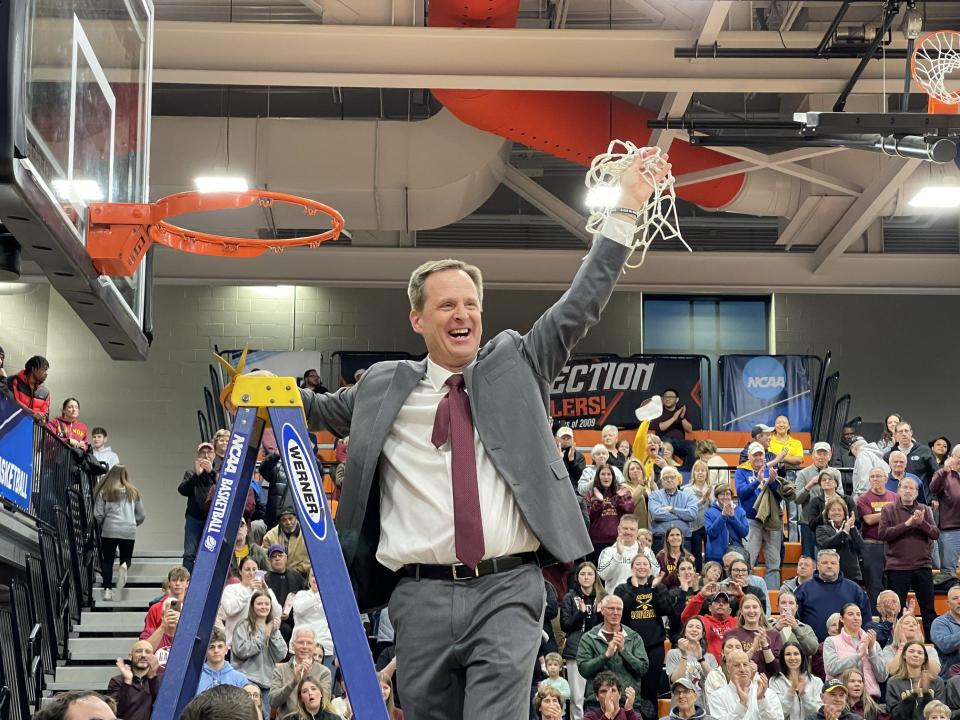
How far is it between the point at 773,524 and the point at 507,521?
1139cm

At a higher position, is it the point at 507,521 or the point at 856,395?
the point at 856,395

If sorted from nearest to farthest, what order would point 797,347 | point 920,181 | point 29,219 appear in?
1. point 29,219
2. point 920,181
3. point 797,347

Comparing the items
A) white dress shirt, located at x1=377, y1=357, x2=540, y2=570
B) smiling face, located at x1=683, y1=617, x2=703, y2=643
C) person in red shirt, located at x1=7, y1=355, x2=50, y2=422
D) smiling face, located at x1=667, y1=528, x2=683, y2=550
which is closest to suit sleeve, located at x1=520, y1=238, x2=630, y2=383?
white dress shirt, located at x1=377, y1=357, x2=540, y2=570

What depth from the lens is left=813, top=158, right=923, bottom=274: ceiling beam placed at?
16.2 metres

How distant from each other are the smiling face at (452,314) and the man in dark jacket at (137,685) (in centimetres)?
683

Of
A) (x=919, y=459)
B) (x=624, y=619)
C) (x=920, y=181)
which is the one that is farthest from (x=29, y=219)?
(x=920, y=181)

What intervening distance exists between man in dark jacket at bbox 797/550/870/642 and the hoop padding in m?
4.37

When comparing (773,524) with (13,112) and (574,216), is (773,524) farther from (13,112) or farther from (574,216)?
(13,112)

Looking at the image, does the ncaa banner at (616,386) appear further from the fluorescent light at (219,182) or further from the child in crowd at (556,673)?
the child in crowd at (556,673)

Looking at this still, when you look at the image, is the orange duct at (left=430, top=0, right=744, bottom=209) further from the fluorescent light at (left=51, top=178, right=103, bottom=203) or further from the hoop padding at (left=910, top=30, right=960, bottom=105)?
the fluorescent light at (left=51, top=178, right=103, bottom=203)

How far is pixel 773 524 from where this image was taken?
1438cm

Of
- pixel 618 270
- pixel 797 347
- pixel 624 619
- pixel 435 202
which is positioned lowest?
pixel 624 619

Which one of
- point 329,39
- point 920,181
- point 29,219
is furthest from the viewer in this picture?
point 920,181

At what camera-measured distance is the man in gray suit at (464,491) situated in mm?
3436
